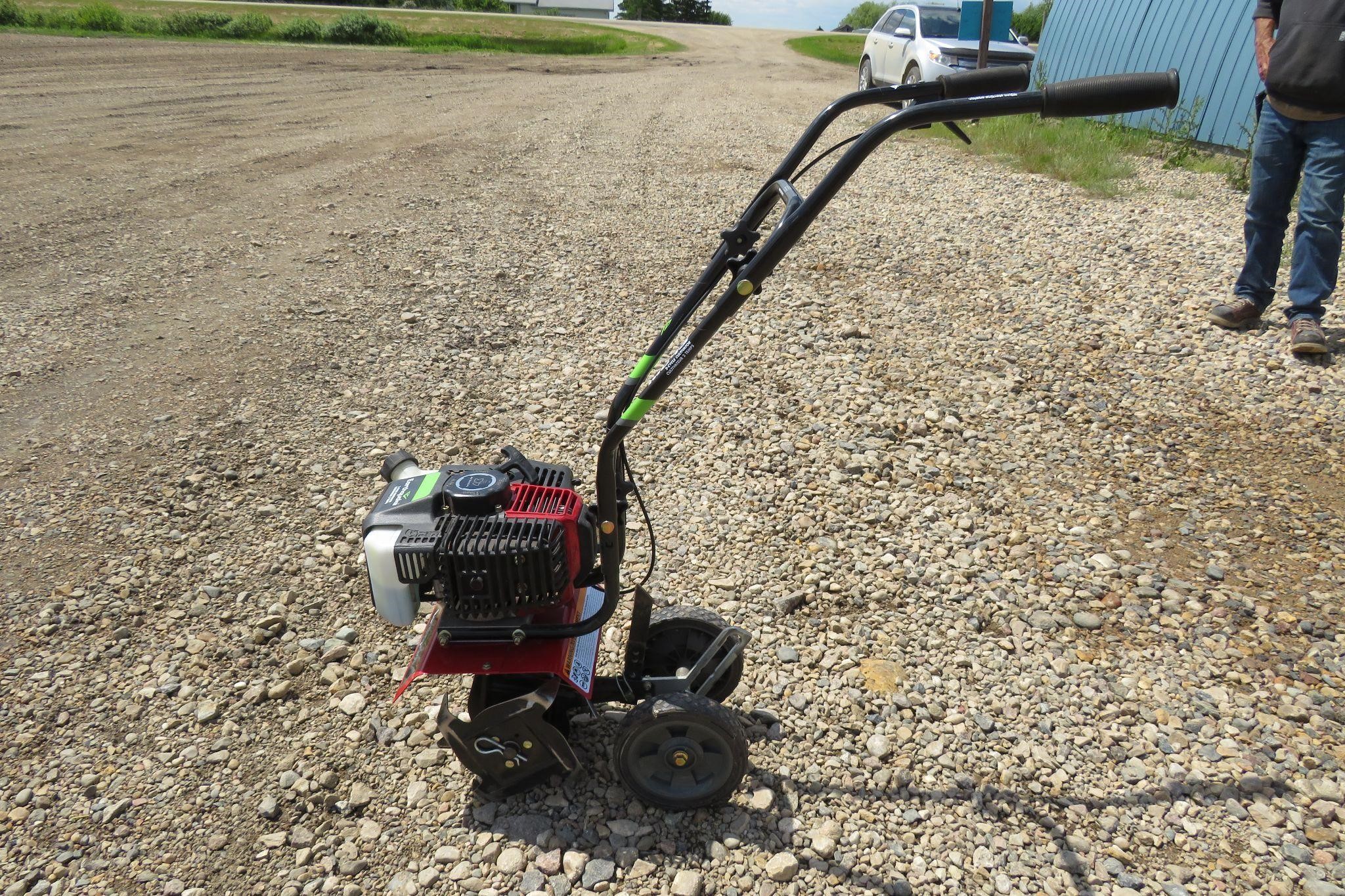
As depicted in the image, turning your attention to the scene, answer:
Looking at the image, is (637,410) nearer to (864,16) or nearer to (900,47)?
(900,47)

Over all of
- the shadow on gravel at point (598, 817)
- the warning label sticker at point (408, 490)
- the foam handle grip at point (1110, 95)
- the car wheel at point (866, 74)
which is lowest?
the shadow on gravel at point (598, 817)

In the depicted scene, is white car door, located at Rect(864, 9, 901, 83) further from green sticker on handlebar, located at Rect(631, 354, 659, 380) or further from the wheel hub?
the wheel hub

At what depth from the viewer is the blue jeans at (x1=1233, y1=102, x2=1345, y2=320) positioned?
191 inches

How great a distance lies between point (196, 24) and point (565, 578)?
29984 millimetres

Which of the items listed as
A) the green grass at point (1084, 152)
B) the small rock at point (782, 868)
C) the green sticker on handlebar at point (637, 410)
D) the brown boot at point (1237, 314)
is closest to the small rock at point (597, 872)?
the small rock at point (782, 868)

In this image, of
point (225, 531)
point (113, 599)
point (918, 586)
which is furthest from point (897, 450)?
point (113, 599)

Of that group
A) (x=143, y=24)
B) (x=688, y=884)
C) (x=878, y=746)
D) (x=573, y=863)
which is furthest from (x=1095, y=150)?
(x=143, y=24)

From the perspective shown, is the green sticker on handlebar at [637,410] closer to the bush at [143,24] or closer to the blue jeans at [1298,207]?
the blue jeans at [1298,207]

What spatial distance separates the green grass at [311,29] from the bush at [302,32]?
2cm

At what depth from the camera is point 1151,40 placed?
1051 centimetres

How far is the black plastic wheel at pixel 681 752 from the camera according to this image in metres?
2.53

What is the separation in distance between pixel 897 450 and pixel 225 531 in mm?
3350

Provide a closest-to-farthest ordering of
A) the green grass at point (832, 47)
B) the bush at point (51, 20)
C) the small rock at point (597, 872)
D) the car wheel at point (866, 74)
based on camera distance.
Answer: the small rock at point (597, 872), the car wheel at point (866, 74), the bush at point (51, 20), the green grass at point (832, 47)

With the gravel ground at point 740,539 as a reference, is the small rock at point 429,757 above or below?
below
